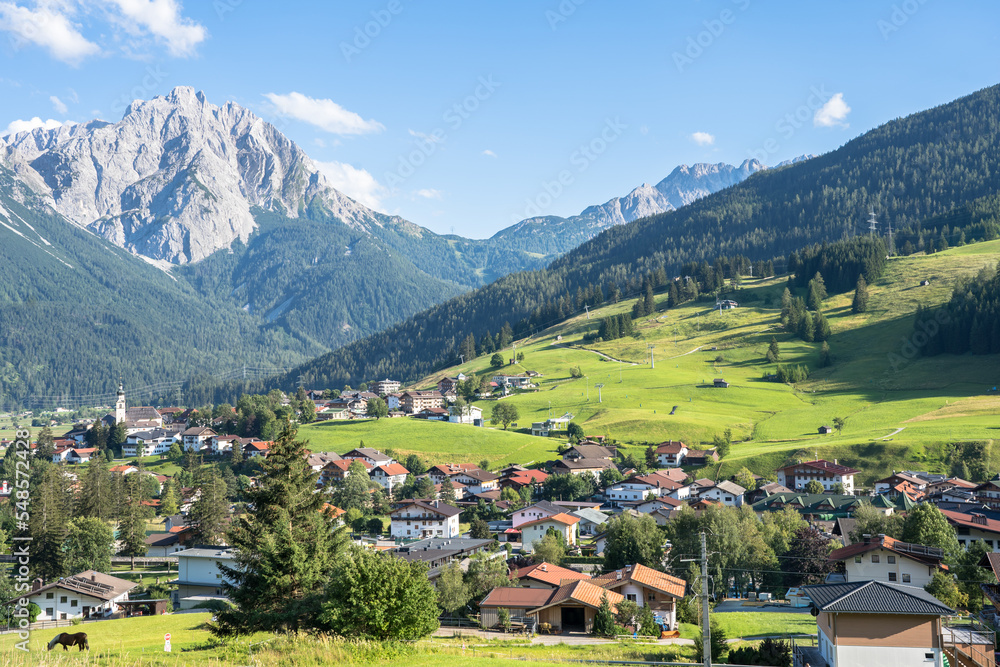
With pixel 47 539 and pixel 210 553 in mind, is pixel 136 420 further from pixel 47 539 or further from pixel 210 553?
pixel 210 553

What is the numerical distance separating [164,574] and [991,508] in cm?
7341

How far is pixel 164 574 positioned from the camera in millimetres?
67188

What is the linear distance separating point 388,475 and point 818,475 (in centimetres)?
5385

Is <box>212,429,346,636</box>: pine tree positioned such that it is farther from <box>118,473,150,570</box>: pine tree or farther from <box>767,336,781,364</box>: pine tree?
<box>767,336,781,364</box>: pine tree

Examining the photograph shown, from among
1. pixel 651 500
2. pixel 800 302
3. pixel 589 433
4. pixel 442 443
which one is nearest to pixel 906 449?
pixel 651 500

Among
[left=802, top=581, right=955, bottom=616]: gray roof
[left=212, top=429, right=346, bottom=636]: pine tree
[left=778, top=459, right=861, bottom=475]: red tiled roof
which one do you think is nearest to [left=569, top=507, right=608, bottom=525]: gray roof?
[left=778, top=459, right=861, bottom=475]: red tiled roof

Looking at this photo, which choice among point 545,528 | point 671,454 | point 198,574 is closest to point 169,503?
point 198,574

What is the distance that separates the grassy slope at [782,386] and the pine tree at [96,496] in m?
38.9

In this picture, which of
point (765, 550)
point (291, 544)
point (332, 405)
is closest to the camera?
point (291, 544)

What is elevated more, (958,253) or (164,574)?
(958,253)

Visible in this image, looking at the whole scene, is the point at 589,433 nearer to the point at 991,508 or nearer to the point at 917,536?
the point at 991,508

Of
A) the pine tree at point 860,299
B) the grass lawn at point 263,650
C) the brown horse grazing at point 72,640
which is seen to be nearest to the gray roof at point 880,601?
the grass lawn at point 263,650

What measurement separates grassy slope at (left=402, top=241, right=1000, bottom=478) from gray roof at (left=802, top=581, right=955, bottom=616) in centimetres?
6511

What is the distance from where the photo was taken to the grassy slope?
96.0m
